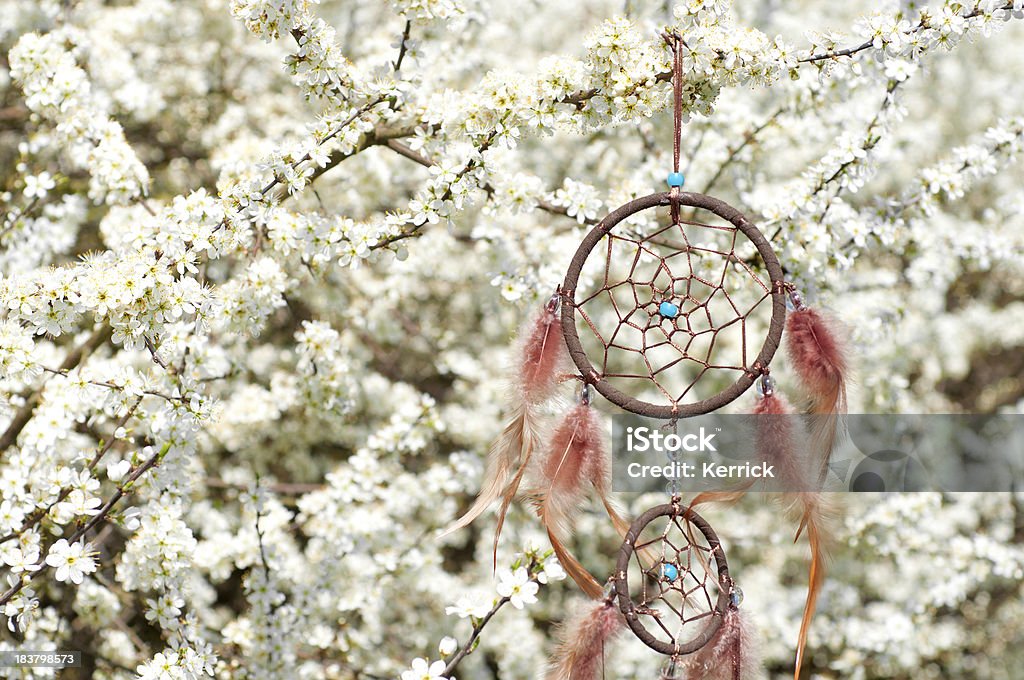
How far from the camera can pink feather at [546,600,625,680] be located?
159 centimetres

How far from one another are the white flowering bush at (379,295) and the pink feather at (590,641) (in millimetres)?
158

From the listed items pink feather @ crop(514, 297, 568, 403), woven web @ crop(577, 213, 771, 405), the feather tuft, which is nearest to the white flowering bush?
woven web @ crop(577, 213, 771, 405)

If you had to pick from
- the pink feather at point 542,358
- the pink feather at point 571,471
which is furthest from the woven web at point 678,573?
the pink feather at point 542,358

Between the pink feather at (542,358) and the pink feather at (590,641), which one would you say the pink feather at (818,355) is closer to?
the pink feather at (542,358)

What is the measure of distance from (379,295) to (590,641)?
5.94 feet

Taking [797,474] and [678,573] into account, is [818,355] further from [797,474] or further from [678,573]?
[678,573]

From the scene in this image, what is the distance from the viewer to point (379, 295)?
10.3 ft

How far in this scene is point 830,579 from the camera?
3.55 meters

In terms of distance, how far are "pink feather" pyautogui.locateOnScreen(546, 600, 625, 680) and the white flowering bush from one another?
16cm

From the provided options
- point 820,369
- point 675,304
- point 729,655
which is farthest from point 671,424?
point 675,304

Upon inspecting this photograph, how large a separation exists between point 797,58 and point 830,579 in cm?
235

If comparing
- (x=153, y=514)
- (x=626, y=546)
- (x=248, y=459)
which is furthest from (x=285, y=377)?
(x=626, y=546)

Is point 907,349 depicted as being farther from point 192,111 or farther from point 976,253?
point 192,111

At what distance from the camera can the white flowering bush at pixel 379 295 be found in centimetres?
182
